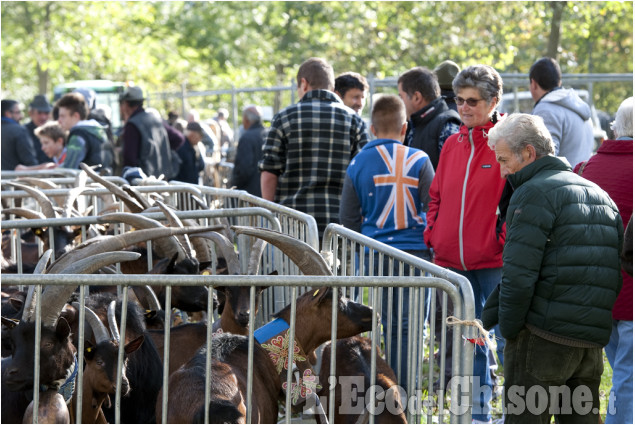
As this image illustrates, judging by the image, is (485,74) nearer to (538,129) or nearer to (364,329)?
(538,129)

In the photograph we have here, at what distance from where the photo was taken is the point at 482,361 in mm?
5496

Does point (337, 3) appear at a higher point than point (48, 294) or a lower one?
higher

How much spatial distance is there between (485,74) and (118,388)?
9.77ft

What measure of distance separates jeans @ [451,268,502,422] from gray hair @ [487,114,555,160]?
3.58ft

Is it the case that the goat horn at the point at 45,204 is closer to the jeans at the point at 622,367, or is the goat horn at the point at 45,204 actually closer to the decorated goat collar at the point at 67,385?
the decorated goat collar at the point at 67,385

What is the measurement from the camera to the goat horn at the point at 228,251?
5492 mm

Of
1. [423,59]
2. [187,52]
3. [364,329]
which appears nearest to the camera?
[364,329]

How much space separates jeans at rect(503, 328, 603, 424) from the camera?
436 centimetres

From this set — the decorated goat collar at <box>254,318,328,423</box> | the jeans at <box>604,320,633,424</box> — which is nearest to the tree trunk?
the jeans at <box>604,320,633,424</box>

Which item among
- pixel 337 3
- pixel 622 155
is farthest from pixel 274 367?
pixel 337 3

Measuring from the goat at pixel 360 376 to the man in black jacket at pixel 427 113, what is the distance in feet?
6.80

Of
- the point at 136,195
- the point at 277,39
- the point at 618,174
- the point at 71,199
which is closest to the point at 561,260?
the point at 618,174

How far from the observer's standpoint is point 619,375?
4.91 meters

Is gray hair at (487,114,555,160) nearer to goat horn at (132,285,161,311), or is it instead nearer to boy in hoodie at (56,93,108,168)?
goat horn at (132,285,161,311)
